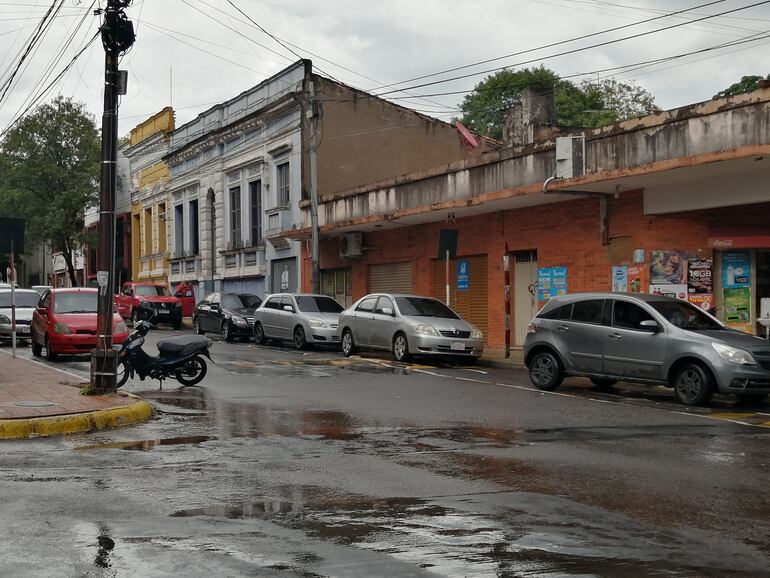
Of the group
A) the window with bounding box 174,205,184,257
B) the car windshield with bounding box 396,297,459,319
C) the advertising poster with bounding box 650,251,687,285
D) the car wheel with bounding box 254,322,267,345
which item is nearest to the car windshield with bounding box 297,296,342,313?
the car wheel with bounding box 254,322,267,345

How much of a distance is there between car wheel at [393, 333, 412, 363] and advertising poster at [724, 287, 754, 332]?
263 inches

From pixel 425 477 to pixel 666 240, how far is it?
46.6 feet

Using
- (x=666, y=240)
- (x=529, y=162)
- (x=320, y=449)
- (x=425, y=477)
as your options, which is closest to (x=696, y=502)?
(x=425, y=477)

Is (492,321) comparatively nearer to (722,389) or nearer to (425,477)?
(722,389)

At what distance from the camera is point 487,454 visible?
9.49 m

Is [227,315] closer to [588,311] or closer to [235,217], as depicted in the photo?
[235,217]

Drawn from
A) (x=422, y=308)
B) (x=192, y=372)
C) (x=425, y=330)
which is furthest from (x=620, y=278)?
(x=192, y=372)

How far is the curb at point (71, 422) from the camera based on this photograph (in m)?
10.9

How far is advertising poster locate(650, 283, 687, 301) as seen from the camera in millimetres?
20562

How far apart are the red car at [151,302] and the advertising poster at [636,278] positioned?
65.0 ft

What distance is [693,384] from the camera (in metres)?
14.1

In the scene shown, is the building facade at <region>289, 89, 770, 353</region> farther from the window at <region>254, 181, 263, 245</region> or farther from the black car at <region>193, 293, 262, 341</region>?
the window at <region>254, 181, 263, 245</region>

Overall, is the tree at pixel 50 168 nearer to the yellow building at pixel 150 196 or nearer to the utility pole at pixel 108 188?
the yellow building at pixel 150 196

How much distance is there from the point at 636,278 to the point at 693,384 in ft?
25.1
